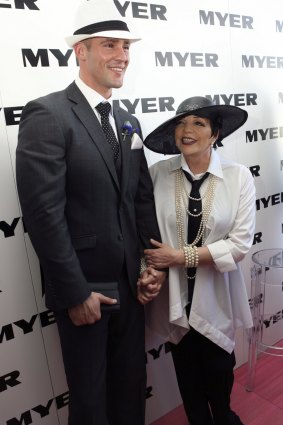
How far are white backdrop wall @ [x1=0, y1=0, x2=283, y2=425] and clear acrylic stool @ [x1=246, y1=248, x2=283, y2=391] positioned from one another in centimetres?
11

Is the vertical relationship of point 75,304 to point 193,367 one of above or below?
above

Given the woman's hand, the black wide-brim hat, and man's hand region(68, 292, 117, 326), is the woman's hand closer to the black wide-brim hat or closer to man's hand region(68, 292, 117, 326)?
man's hand region(68, 292, 117, 326)

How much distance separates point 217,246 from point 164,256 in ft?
0.67

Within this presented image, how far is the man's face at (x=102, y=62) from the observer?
1214 mm

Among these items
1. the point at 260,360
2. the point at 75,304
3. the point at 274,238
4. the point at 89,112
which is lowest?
the point at 260,360

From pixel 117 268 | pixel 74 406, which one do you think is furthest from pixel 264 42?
pixel 74 406

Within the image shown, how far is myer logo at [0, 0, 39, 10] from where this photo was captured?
4.23 feet

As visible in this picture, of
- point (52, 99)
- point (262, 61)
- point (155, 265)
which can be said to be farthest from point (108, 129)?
point (262, 61)

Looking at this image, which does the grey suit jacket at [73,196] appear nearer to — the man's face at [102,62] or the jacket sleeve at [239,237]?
the man's face at [102,62]

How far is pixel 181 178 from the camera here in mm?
1507

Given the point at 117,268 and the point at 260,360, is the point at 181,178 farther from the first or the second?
the point at 260,360

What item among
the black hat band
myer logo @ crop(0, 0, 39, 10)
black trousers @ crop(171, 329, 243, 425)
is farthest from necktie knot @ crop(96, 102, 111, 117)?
black trousers @ crop(171, 329, 243, 425)

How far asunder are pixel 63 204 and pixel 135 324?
23.7 inches

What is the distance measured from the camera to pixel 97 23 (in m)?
1.20
